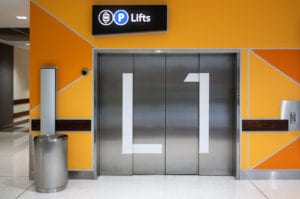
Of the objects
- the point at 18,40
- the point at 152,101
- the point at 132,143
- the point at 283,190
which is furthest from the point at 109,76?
the point at 18,40

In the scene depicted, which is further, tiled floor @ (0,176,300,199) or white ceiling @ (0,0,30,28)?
white ceiling @ (0,0,30,28)

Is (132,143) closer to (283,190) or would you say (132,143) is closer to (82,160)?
(82,160)

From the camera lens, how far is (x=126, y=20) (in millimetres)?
5883

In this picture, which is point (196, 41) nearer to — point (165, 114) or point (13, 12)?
point (165, 114)

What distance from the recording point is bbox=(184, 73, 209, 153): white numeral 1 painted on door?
628 cm

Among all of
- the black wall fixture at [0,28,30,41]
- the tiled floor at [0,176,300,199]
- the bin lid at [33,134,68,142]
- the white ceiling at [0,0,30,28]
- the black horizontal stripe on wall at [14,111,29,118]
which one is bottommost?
the tiled floor at [0,176,300,199]

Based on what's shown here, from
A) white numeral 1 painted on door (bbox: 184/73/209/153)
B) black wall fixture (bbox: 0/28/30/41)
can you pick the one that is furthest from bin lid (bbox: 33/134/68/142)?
black wall fixture (bbox: 0/28/30/41)

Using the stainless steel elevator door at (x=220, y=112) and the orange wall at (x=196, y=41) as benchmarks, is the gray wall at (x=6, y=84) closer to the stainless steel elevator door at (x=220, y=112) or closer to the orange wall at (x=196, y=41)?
the orange wall at (x=196, y=41)

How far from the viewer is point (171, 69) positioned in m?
6.32

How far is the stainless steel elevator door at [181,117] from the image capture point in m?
6.30

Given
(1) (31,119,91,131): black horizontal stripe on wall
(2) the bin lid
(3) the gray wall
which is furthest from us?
(3) the gray wall

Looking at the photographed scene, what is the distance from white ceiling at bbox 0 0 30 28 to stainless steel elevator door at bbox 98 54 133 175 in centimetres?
192

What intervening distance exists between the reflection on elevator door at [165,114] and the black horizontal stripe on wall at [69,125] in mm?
375

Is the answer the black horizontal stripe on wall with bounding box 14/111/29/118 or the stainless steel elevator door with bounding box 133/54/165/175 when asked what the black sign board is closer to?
the stainless steel elevator door with bounding box 133/54/165/175
